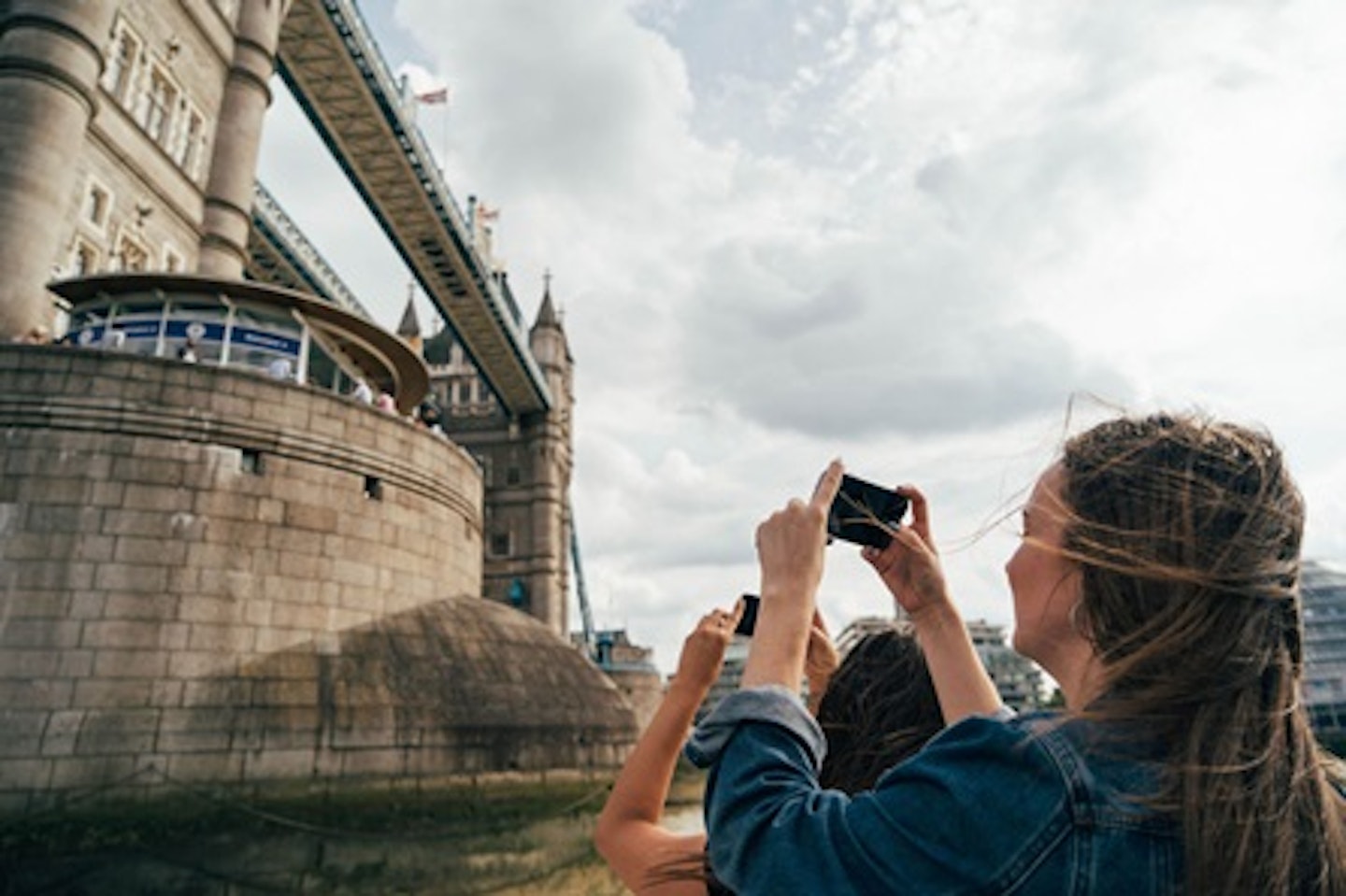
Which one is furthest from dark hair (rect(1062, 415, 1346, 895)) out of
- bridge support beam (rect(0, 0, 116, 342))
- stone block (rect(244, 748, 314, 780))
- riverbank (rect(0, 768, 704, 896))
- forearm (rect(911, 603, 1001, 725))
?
bridge support beam (rect(0, 0, 116, 342))

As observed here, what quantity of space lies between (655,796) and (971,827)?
0.75 meters

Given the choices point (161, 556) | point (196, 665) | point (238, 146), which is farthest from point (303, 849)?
point (238, 146)

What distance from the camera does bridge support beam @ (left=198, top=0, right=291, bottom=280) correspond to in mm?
16938

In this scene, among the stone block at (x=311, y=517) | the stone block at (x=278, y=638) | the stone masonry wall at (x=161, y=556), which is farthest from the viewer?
the stone block at (x=311, y=517)

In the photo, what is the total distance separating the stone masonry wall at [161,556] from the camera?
340 inches

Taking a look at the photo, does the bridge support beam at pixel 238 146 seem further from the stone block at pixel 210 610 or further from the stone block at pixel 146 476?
the stone block at pixel 210 610

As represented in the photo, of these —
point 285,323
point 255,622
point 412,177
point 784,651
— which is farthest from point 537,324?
point 784,651

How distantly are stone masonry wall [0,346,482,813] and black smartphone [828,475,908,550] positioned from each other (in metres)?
9.44

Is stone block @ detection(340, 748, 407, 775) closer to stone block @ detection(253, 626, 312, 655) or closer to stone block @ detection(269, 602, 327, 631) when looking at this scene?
stone block @ detection(253, 626, 312, 655)

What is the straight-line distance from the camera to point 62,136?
39.1ft

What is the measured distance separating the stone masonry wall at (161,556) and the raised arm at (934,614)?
371 inches

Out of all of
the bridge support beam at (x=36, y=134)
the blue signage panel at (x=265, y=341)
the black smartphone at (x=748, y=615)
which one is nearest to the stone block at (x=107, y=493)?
the blue signage panel at (x=265, y=341)

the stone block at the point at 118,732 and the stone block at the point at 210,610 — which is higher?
the stone block at the point at 210,610

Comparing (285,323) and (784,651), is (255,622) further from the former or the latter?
(784,651)
